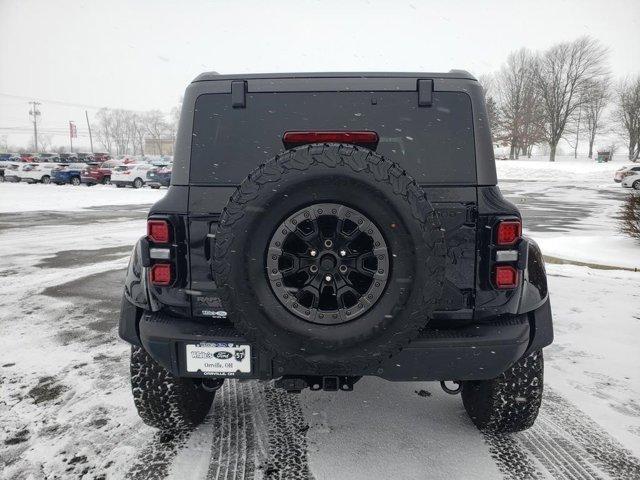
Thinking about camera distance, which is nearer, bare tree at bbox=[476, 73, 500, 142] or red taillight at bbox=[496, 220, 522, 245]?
red taillight at bbox=[496, 220, 522, 245]

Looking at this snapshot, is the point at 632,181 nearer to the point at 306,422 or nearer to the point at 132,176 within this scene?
the point at 132,176

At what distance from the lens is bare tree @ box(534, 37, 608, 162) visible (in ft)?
189

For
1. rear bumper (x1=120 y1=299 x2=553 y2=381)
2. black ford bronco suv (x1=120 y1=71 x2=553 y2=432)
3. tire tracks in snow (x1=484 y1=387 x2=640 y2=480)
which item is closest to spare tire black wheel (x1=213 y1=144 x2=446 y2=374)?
black ford bronco suv (x1=120 y1=71 x2=553 y2=432)

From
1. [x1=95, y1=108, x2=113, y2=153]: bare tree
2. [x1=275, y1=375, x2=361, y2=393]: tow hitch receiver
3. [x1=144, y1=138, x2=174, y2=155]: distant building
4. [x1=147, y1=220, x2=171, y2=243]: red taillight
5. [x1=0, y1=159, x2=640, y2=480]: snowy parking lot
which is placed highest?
[x1=95, y1=108, x2=113, y2=153]: bare tree

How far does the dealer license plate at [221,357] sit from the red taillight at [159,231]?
0.56m

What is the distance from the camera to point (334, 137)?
2.19 metres

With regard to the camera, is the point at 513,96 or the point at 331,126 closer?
the point at 331,126

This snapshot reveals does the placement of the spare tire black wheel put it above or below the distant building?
below

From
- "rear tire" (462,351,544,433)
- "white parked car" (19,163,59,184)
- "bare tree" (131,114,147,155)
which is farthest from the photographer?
"bare tree" (131,114,147,155)

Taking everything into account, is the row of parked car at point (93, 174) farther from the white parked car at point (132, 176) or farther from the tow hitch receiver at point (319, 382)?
the tow hitch receiver at point (319, 382)

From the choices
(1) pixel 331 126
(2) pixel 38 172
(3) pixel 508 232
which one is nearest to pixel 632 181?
(3) pixel 508 232

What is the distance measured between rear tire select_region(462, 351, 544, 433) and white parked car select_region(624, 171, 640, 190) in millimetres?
33945

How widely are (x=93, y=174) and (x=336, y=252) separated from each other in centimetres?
3306

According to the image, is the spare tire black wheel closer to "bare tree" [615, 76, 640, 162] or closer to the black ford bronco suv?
the black ford bronco suv
